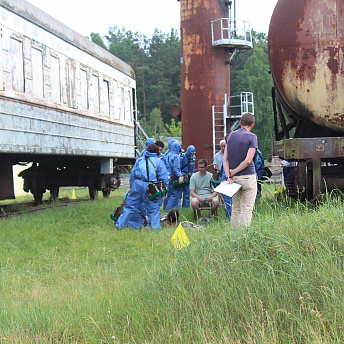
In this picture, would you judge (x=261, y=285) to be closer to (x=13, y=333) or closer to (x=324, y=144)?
(x=13, y=333)

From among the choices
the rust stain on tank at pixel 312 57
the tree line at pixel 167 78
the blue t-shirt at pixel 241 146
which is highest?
the tree line at pixel 167 78

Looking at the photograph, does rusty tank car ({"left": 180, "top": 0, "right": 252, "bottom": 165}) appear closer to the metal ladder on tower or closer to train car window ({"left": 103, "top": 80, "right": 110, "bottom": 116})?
the metal ladder on tower

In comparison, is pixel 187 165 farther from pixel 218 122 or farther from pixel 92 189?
pixel 218 122

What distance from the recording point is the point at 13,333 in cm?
326

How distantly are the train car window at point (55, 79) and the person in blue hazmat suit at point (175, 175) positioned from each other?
2871 mm

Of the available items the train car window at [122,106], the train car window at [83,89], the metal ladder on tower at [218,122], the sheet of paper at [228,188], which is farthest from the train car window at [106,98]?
the sheet of paper at [228,188]

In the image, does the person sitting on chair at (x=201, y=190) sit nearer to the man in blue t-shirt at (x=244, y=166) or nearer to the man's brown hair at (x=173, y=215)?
the man's brown hair at (x=173, y=215)

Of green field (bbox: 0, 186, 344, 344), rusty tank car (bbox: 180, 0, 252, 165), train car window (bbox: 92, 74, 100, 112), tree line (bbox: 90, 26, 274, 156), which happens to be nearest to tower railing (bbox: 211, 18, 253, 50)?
rusty tank car (bbox: 180, 0, 252, 165)

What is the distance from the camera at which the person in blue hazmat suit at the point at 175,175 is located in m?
10.9

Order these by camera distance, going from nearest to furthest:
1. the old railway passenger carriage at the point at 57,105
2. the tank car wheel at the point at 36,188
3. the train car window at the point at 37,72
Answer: the old railway passenger carriage at the point at 57,105, the train car window at the point at 37,72, the tank car wheel at the point at 36,188

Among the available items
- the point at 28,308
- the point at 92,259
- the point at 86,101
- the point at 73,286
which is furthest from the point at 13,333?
the point at 86,101

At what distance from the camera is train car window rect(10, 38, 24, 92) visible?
8.79m

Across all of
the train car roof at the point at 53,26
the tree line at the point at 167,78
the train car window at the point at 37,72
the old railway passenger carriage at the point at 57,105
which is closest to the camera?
the old railway passenger carriage at the point at 57,105

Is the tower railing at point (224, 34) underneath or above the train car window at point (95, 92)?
above
